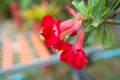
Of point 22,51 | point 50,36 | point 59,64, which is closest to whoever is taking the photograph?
point 50,36

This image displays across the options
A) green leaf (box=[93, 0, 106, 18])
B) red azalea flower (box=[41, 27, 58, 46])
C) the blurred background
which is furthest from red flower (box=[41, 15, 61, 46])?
the blurred background

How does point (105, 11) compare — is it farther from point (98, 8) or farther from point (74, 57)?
point (74, 57)

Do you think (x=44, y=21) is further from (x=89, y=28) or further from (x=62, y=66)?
(x=62, y=66)

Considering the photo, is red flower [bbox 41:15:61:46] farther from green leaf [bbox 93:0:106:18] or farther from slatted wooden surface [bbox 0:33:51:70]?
slatted wooden surface [bbox 0:33:51:70]

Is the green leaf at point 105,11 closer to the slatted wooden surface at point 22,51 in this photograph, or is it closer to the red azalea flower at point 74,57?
the red azalea flower at point 74,57

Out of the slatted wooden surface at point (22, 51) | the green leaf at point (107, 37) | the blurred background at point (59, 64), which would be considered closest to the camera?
the green leaf at point (107, 37)

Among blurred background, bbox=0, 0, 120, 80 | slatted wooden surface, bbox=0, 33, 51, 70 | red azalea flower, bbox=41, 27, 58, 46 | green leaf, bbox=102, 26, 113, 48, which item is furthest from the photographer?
blurred background, bbox=0, 0, 120, 80

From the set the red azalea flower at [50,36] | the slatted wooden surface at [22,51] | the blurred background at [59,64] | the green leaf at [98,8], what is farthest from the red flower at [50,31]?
the blurred background at [59,64]

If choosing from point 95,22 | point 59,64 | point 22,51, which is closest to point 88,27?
point 95,22

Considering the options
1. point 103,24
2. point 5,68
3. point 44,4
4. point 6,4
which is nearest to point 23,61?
point 5,68
